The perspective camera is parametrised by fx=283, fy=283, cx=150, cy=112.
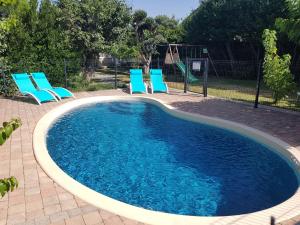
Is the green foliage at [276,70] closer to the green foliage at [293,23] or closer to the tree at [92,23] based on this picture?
the green foliage at [293,23]

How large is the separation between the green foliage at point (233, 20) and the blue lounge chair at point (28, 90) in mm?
16029

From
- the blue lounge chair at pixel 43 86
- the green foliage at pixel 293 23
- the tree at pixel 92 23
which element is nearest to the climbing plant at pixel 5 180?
the green foliage at pixel 293 23

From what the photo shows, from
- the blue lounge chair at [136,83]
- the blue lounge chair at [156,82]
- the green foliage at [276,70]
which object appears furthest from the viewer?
the blue lounge chair at [156,82]

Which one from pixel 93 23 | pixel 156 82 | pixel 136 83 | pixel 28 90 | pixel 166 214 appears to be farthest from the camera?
pixel 93 23

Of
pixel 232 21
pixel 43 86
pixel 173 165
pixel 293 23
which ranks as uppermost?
pixel 232 21

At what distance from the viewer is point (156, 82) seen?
55.9 ft

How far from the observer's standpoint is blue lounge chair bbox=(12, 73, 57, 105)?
1307 cm

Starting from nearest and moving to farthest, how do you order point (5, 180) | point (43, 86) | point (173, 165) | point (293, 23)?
point (5, 180), point (173, 165), point (293, 23), point (43, 86)

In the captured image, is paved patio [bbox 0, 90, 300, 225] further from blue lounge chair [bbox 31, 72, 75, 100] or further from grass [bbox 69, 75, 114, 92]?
grass [bbox 69, 75, 114, 92]

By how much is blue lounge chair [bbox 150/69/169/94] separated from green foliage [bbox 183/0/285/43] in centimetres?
957

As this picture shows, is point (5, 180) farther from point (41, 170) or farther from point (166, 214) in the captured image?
point (41, 170)

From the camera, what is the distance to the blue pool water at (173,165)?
582 cm

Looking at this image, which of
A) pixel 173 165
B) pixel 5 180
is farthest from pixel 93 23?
pixel 5 180

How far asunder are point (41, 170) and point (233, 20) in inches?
827
